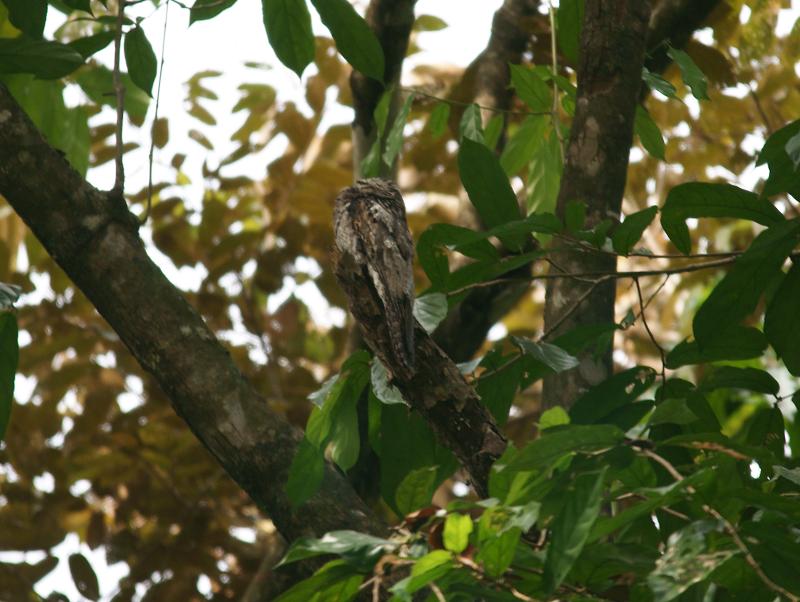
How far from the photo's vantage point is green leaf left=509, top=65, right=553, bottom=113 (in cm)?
259

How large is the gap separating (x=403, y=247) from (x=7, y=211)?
327 cm

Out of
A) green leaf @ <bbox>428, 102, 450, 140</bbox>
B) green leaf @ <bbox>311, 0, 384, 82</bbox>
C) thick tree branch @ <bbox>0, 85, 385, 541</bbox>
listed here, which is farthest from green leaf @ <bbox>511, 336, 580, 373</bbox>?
green leaf @ <bbox>428, 102, 450, 140</bbox>

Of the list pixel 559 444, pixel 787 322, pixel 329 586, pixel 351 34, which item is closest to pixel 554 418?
pixel 559 444

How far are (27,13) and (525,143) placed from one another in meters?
1.29

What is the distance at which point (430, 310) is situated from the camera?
6.20 ft

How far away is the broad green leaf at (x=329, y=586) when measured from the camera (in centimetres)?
141

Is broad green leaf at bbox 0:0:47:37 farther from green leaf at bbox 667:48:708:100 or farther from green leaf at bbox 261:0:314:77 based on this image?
green leaf at bbox 667:48:708:100

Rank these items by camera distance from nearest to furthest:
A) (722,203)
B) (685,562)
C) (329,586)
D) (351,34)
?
(685,562) < (329,586) < (722,203) < (351,34)

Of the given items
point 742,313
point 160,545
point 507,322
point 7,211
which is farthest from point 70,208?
point 507,322

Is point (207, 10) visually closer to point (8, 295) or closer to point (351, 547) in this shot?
point (8, 295)

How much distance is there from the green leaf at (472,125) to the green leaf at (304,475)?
101 cm

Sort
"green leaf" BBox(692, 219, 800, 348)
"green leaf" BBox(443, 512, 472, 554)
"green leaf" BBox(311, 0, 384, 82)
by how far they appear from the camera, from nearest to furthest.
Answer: "green leaf" BBox(443, 512, 472, 554) < "green leaf" BBox(692, 219, 800, 348) < "green leaf" BBox(311, 0, 384, 82)

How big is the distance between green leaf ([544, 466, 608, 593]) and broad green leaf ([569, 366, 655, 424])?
678mm

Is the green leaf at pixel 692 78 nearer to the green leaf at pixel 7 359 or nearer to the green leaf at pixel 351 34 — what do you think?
the green leaf at pixel 351 34
